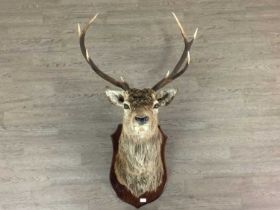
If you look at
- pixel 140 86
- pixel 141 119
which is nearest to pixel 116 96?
pixel 141 119

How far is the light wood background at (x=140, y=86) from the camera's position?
290 cm

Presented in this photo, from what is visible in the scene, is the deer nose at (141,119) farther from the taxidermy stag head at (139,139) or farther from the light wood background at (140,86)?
the light wood background at (140,86)

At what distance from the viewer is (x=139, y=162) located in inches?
100.0

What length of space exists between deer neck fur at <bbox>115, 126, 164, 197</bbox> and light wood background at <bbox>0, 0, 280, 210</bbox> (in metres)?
0.18

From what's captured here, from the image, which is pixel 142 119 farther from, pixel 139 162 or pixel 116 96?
pixel 139 162

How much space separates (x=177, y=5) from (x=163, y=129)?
37.9 inches

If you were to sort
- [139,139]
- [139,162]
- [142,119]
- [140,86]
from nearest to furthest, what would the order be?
[142,119]
[139,139]
[139,162]
[140,86]

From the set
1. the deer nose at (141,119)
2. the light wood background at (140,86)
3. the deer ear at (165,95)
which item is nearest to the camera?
the deer nose at (141,119)

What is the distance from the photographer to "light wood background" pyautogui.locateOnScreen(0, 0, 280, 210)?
9.52ft

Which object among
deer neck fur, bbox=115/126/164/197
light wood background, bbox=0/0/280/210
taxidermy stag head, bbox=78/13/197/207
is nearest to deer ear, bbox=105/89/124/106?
taxidermy stag head, bbox=78/13/197/207

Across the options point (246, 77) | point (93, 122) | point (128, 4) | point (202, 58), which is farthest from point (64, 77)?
point (246, 77)

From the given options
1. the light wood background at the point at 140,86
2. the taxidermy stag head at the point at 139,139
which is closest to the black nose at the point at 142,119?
the taxidermy stag head at the point at 139,139

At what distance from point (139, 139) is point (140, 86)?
0.77m

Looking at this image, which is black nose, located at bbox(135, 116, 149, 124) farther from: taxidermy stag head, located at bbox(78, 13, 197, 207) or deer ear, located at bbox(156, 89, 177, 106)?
deer ear, located at bbox(156, 89, 177, 106)
